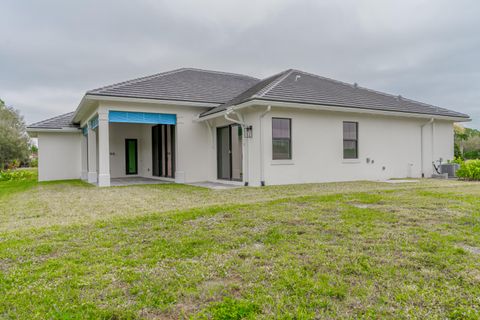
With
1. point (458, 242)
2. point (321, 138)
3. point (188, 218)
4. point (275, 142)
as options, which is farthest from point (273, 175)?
point (458, 242)

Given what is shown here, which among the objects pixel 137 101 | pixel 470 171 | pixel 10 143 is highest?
pixel 137 101

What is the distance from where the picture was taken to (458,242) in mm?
3678

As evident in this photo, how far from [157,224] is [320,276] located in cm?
278

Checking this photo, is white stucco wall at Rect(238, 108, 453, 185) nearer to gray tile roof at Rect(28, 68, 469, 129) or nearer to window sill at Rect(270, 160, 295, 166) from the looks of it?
window sill at Rect(270, 160, 295, 166)

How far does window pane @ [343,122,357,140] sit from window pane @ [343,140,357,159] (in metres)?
0.16

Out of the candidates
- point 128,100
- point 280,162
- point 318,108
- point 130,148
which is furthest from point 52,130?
point 318,108

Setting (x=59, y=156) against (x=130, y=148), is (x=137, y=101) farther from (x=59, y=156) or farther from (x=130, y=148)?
(x=59, y=156)

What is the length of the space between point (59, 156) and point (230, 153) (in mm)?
9883

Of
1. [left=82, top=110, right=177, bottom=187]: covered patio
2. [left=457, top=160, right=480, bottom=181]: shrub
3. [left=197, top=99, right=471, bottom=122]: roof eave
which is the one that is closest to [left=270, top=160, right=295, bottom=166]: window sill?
[left=197, top=99, right=471, bottom=122]: roof eave

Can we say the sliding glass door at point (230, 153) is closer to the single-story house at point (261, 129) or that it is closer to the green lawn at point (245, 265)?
the single-story house at point (261, 129)

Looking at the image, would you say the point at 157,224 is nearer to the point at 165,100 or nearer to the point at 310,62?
the point at 165,100

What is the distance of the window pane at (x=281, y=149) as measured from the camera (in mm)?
10750

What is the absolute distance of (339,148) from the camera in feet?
39.5

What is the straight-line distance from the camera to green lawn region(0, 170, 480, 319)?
2293mm
